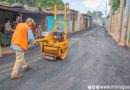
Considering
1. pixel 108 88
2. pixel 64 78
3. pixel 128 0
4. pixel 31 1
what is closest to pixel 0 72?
pixel 64 78

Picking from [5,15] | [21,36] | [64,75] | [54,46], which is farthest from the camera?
[5,15]

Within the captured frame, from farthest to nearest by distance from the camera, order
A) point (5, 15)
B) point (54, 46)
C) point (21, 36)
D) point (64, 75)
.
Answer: point (5, 15)
point (54, 46)
point (64, 75)
point (21, 36)

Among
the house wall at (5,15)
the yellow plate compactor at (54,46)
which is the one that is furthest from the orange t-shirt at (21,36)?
the house wall at (5,15)

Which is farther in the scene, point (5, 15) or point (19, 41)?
point (5, 15)

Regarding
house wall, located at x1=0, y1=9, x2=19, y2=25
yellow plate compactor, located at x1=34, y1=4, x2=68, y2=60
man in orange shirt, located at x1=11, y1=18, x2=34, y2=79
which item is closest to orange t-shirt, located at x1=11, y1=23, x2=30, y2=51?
man in orange shirt, located at x1=11, y1=18, x2=34, y2=79

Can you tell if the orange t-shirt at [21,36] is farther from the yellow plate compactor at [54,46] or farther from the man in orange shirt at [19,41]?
the yellow plate compactor at [54,46]

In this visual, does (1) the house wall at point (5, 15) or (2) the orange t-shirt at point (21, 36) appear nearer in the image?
(2) the orange t-shirt at point (21, 36)

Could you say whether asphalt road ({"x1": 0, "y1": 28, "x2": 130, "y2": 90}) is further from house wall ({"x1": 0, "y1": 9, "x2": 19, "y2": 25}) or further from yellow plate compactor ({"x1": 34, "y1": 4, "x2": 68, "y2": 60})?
house wall ({"x1": 0, "y1": 9, "x2": 19, "y2": 25})

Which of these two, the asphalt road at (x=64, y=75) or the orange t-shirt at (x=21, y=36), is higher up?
the orange t-shirt at (x=21, y=36)

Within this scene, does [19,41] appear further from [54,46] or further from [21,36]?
[54,46]

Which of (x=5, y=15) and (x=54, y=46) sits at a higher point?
(x=5, y=15)

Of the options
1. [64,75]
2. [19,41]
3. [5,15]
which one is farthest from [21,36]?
[5,15]

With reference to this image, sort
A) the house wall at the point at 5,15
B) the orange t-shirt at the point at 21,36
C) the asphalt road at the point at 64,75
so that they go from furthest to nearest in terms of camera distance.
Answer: the house wall at the point at 5,15, the orange t-shirt at the point at 21,36, the asphalt road at the point at 64,75

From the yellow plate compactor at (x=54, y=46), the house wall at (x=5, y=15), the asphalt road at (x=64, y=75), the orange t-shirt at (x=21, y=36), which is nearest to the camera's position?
the asphalt road at (x=64, y=75)
